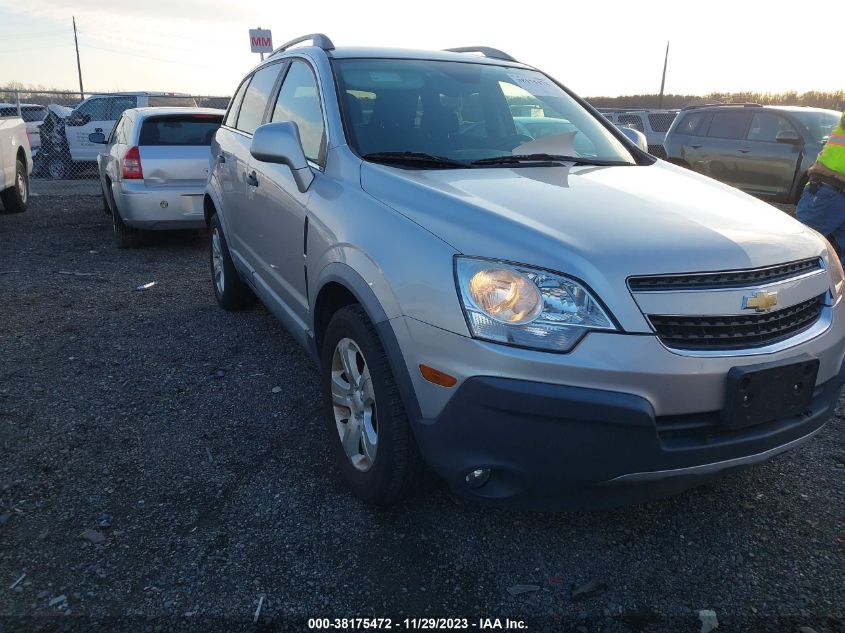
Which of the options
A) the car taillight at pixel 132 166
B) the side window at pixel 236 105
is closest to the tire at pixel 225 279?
the side window at pixel 236 105

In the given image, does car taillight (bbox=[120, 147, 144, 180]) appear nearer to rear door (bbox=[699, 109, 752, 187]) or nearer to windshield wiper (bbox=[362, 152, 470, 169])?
windshield wiper (bbox=[362, 152, 470, 169])

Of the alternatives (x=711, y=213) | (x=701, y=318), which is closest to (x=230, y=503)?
(x=701, y=318)

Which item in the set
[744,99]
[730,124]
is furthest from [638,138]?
[744,99]

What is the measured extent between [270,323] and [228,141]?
4.51 ft

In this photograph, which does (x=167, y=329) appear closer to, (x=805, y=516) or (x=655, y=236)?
(x=655, y=236)

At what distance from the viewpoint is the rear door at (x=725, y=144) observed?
10.6 metres

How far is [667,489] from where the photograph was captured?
2043mm

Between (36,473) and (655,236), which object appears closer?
(655,236)

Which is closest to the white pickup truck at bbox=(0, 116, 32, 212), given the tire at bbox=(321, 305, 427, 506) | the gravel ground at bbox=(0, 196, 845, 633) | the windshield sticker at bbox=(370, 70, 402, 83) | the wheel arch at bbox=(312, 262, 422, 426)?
the gravel ground at bbox=(0, 196, 845, 633)

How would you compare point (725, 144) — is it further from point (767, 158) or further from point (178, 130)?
point (178, 130)

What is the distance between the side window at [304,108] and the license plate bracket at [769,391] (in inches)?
77.4

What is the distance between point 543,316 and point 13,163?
10270 mm

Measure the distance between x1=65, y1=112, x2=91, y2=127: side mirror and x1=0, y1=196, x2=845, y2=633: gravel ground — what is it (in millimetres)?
12137

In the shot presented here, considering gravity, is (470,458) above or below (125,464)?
above
